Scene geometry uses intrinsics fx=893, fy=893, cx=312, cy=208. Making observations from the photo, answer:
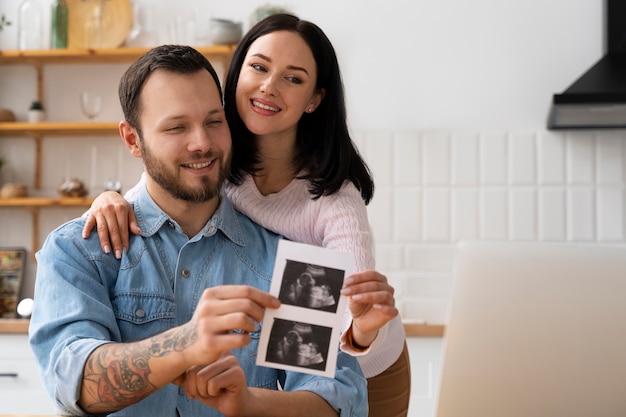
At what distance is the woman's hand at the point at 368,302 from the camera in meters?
1.58

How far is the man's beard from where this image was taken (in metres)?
1.86

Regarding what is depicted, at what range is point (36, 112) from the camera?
429 cm

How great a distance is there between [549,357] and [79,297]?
2.82 feet

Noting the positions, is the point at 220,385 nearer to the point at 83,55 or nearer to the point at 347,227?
the point at 347,227

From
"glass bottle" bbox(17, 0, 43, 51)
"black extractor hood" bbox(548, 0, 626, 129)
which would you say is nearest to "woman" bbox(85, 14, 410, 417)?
"black extractor hood" bbox(548, 0, 626, 129)

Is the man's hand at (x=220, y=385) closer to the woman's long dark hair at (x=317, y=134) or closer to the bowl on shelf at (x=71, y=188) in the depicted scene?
the woman's long dark hair at (x=317, y=134)

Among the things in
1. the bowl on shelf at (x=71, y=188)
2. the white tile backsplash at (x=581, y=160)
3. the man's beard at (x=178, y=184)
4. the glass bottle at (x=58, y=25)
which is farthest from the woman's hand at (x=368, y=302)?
the glass bottle at (x=58, y=25)

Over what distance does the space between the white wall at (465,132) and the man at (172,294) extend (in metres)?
2.14

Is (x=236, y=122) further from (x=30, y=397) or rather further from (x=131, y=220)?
(x=30, y=397)

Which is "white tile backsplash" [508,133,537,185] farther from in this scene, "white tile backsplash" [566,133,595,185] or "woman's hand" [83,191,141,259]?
"woman's hand" [83,191,141,259]

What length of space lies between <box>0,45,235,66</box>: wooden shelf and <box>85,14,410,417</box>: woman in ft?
6.16

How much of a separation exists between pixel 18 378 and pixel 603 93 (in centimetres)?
267

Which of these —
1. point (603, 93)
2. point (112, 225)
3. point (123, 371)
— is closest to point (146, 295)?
point (112, 225)

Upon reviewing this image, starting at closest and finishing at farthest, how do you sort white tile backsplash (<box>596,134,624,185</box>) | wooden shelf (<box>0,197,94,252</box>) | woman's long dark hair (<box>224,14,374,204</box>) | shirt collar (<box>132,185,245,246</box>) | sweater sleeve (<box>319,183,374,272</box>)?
shirt collar (<box>132,185,245,246</box>) → sweater sleeve (<box>319,183,374,272</box>) → woman's long dark hair (<box>224,14,374,204</box>) → white tile backsplash (<box>596,134,624,185</box>) → wooden shelf (<box>0,197,94,252</box>)
